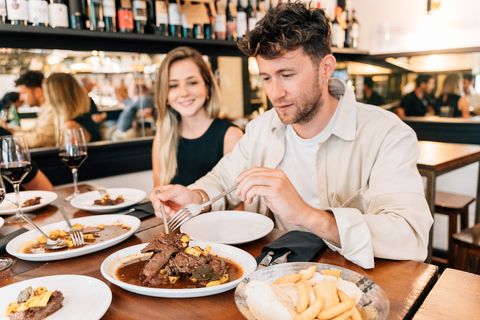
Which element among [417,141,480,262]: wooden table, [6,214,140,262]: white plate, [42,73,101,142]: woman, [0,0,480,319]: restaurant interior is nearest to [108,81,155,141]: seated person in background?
[0,0,480,319]: restaurant interior

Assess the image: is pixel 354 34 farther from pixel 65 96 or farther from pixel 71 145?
pixel 71 145

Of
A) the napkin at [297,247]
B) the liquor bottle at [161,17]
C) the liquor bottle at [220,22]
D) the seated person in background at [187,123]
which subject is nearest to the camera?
the napkin at [297,247]

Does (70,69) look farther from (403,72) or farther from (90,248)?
(403,72)

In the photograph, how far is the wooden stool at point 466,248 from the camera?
2203 mm

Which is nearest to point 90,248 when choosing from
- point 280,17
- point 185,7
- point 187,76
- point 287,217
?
point 287,217

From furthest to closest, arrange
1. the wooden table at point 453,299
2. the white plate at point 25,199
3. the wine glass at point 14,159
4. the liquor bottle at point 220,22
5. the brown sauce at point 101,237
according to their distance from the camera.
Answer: the liquor bottle at point 220,22 → the white plate at point 25,199 → the wine glass at point 14,159 → the brown sauce at point 101,237 → the wooden table at point 453,299

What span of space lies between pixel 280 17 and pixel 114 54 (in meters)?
1.96

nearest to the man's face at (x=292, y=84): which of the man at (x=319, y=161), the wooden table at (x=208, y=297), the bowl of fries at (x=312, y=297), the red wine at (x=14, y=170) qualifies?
the man at (x=319, y=161)

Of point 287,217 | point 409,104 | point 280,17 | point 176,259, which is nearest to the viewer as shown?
point 176,259

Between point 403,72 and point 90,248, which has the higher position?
point 403,72

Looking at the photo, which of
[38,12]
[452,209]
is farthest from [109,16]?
[452,209]

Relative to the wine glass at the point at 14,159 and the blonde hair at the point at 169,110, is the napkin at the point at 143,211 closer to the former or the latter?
the wine glass at the point at 14,159

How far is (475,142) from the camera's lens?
4.04 meters

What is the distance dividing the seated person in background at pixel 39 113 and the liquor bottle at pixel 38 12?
441 mm
